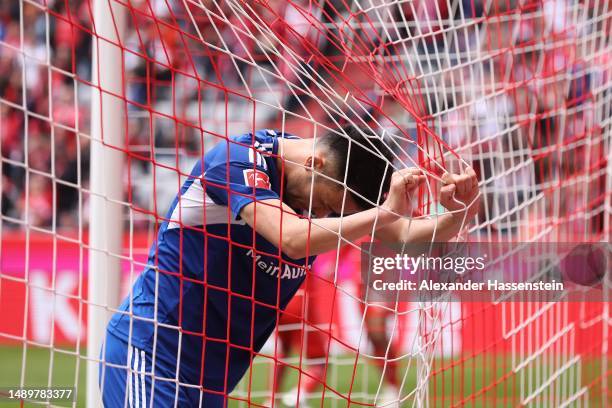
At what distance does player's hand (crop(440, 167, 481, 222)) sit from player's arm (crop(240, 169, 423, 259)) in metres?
0.16

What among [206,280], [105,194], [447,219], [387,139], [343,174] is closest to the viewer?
[343,174]

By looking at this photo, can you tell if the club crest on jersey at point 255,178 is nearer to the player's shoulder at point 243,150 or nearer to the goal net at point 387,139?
the player's shoulder at point 243,150

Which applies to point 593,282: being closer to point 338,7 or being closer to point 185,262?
point 338,7

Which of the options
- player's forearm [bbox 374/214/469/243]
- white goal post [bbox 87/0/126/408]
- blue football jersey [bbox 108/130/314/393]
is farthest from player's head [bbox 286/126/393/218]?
white goal post [bbox 87/0/126/408]

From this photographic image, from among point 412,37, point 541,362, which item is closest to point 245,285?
point 412,37

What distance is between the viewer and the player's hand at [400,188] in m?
2.38

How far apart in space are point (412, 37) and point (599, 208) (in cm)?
131

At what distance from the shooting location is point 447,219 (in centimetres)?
265

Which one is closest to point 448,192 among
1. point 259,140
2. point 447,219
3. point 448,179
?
point 448,179

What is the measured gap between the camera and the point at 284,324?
16.6ft

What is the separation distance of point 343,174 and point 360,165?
55mm

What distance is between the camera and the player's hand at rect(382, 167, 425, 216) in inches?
93.6

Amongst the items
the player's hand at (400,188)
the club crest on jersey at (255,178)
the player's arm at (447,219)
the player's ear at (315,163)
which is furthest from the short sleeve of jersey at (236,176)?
the player's arm at (447,219)

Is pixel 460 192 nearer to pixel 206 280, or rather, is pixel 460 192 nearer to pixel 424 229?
pixel 424 229
